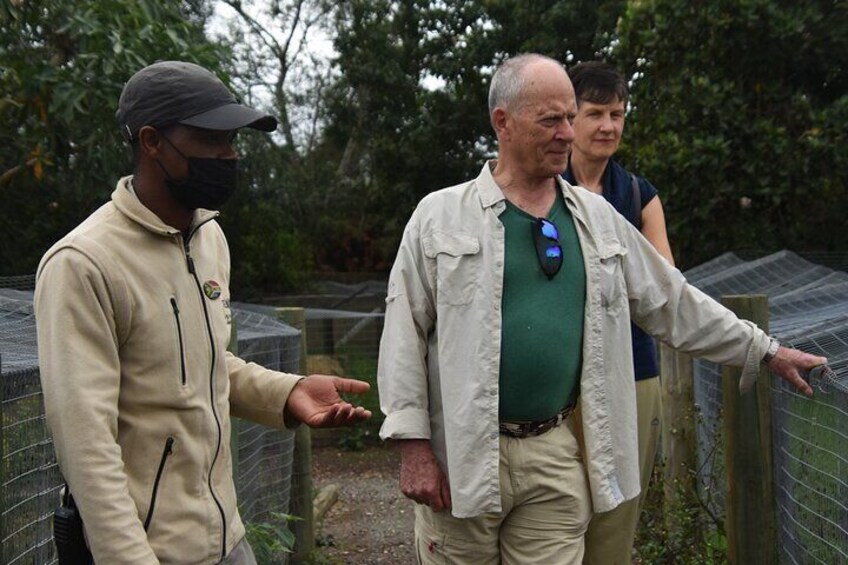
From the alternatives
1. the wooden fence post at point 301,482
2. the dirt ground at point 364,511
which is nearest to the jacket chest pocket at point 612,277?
the wooden fence post at point 301,482

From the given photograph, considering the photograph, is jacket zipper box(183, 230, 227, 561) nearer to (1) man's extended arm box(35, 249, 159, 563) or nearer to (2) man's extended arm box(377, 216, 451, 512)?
(1) man's extended arm box(35, 249, 159, 563)

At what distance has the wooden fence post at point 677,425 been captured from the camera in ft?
19.6

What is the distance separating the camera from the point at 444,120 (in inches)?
612

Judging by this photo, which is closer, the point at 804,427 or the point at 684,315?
the point at 684,315

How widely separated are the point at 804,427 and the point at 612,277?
92cm

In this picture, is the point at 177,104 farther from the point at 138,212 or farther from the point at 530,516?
the point at 530,516

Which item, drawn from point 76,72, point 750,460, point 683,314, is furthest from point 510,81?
point 76,72

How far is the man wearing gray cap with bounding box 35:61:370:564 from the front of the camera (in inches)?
93.7

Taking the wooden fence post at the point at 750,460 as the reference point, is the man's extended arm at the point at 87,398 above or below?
→ above

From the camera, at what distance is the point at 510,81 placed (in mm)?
3588

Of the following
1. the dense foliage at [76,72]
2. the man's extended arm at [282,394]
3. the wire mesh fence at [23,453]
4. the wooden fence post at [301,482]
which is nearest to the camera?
the wire mesh fence at [23,453]

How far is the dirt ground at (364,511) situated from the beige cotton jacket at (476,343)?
12.0 ft

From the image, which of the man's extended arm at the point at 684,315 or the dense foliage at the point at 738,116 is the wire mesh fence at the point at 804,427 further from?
the dense foliage at the point at 738,116

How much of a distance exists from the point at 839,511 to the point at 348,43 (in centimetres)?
1411
